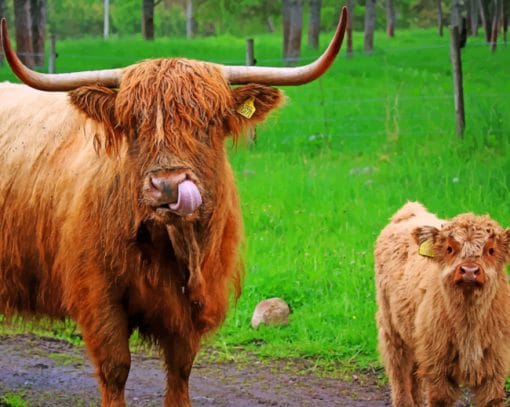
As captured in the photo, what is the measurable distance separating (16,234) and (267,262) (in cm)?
357

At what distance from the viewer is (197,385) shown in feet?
24.5

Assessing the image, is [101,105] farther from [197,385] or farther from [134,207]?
[197,385]

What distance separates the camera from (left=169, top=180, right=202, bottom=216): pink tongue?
5008 millimetres

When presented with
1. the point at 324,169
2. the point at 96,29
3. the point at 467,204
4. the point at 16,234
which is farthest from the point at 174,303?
the point at 96,29

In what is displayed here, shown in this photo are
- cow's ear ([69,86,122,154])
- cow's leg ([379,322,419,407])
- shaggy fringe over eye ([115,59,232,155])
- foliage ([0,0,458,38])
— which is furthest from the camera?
foliage ([0,0,458,38])

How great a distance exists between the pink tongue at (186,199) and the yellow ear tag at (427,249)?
178 centimetres

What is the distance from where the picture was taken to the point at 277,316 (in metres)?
8.60

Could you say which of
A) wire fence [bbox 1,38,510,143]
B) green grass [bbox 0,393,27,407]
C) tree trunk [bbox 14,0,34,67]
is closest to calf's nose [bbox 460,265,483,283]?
green grass [bbox 0,393,27,407]

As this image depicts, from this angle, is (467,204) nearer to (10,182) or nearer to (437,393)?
(437,393)

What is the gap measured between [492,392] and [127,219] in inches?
91.4

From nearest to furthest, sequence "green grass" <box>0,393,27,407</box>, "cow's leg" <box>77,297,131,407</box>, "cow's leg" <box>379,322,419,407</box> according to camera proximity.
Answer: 1. "cow's leg" <box>77,297,131,407</box>
2. "cow's leg" <box>379,322,419,407</box>
3. "green grass" <box>0,393,27,407</box>

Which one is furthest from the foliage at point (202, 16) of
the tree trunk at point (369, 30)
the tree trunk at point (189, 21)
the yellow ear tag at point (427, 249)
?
the yellow ear tag at point (427, 249)

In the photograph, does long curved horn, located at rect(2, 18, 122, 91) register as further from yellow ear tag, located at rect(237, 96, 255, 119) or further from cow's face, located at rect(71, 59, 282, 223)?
yellow ear tag, located at rect(237, 96, 255, 119)

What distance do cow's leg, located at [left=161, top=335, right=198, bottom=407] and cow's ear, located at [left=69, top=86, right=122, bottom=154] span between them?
A: 1.25m
